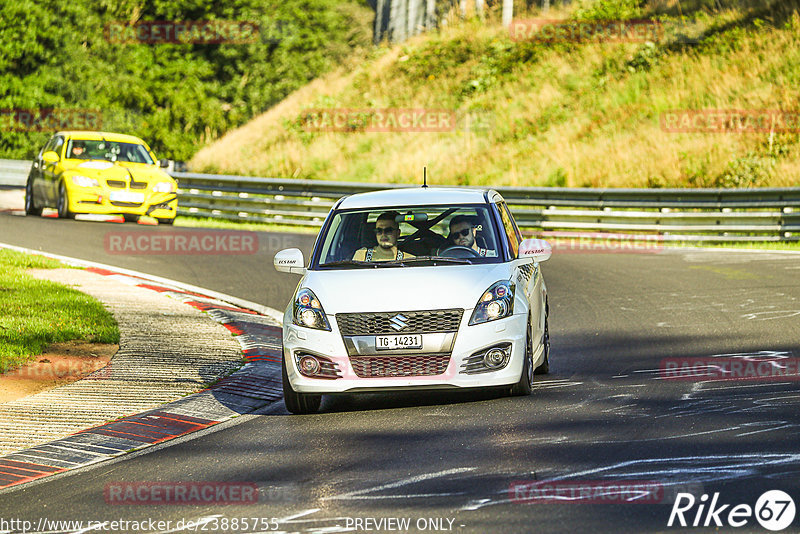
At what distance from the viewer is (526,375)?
911 centimetres

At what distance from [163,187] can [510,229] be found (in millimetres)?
15335

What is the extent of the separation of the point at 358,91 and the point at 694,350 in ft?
105

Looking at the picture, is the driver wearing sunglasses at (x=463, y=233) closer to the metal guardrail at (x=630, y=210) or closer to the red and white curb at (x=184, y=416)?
the red and white curb at (x=184, y=416)

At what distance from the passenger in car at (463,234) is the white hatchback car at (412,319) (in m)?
0.01

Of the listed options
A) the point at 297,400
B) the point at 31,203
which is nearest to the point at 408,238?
the point at 297,400

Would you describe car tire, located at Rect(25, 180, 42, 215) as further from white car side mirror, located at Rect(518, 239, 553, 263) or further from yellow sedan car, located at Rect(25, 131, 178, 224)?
white car side mirror, located at Rect(518, 239, 553, 263)

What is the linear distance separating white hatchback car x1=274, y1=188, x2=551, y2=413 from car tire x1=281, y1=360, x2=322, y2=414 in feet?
0.04

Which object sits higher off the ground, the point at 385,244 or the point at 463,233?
the point at 463,233

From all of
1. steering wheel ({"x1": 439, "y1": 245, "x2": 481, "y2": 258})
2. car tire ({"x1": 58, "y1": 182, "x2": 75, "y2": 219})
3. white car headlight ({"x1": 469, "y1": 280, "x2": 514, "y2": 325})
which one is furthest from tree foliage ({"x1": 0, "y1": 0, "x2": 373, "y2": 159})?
white car headlight ({"x1": 469, "y1": 280, "x2": 514, "y2": 325})

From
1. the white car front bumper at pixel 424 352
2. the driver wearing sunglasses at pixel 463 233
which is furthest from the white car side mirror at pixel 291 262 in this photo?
the driver wearing sunglasses at pixel 463 233

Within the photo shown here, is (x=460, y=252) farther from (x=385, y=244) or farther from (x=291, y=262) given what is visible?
(x=291, y=262)

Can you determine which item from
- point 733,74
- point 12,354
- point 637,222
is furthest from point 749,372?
point 733,74

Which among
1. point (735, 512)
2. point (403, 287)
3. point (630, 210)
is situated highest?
point (630, 210)

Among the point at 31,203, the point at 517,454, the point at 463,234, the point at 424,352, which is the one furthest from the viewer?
the point at 31,203
